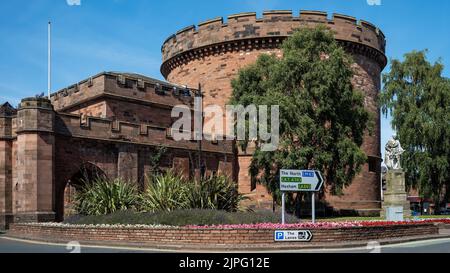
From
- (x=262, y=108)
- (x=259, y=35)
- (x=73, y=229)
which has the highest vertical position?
(x=259, y=35)

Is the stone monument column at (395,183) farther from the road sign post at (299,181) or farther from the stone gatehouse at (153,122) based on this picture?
the road sign post at (299,181)

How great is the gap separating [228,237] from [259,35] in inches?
922

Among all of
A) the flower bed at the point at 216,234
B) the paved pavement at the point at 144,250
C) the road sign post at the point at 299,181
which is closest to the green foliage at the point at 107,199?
the flower bed at the point at 216,234

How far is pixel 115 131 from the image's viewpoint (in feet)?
96.7

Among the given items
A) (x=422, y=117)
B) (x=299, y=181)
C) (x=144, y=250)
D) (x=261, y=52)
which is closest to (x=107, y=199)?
(x=144, y=250)

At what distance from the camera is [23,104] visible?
25672mm

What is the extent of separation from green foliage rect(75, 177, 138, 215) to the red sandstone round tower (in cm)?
1423

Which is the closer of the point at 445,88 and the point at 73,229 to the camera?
the point at 73,229

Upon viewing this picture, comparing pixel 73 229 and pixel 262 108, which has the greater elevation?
pixel 262 108

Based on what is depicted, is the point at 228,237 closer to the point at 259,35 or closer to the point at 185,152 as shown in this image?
the point at 185,152

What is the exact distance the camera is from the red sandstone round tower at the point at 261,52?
37.2 m

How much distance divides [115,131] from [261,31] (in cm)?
1343
